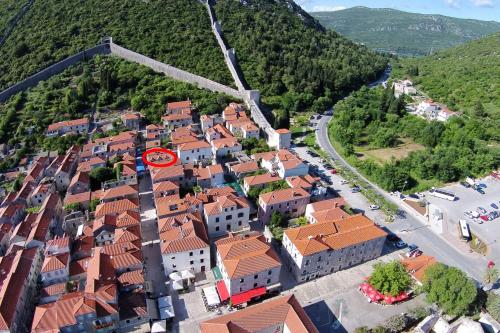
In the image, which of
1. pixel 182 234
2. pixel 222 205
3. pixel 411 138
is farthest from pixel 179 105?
pixel 411 138

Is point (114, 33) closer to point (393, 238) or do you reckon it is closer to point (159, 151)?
point (159, 151)

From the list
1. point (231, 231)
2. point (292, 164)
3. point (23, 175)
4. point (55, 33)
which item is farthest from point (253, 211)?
point (55, 33)

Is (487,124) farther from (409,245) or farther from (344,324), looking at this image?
(344,324)

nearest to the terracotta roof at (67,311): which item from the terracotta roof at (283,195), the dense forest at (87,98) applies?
the terracotta roof at (283,195)

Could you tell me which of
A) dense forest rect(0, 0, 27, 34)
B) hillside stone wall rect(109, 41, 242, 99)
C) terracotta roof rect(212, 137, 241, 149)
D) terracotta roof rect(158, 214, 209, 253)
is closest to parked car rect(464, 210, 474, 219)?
terracotta roof rect(212, 137, 241, 149)

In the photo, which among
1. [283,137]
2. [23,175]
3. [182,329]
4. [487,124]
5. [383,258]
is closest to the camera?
[182,329]

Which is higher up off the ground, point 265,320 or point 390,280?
point 265,320
